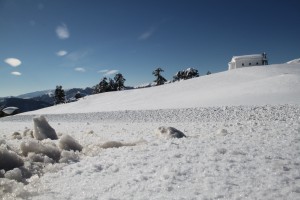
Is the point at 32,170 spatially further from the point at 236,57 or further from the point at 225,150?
the point at 236,57

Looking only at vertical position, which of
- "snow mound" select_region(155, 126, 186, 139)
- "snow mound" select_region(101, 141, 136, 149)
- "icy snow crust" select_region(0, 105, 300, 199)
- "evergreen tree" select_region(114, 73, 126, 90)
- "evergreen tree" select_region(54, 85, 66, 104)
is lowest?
"icy snow crust" select_region(0, 105, 300, 199)

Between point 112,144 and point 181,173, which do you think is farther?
point 112,144

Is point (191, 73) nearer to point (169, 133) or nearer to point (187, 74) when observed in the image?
point (187, 74)

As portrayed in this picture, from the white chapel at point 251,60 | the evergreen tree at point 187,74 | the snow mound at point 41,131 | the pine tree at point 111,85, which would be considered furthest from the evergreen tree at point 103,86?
the snow mound at point 41,131

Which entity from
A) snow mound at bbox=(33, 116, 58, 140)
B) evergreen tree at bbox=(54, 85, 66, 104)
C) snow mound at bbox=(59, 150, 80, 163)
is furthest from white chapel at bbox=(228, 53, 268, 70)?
snow mound at bbox=(59, 150, 80, 163)

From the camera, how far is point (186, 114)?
65.5ft

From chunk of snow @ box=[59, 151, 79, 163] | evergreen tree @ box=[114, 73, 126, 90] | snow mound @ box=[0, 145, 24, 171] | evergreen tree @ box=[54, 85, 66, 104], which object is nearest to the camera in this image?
snow mound @ box=[0, 145, 24, 171]

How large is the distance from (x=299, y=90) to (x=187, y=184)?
2613 cm

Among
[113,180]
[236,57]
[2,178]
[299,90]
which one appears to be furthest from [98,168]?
[236,57]

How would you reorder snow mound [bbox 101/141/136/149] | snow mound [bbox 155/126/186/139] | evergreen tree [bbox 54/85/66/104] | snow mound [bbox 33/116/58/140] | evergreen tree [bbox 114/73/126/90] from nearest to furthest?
snow mound [bbox 101/141/136/149]
snow mound [bbox 155/126/186/139]
snow mound [bbox 33/116/58/140]
evergreen tree [bbox 54/85/66/104]
evergreen tree [bbox 114/73/126/90]

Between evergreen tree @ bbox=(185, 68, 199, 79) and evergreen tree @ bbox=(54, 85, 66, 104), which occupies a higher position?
evergreen tree @ bbox=(185, 68, 199, 79)

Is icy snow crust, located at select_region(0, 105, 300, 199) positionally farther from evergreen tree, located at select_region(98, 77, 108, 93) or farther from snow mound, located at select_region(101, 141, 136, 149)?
evergreen tree, located at select_region(98, 77, 108, 93)

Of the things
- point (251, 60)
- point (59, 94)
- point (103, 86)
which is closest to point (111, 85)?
point (103, 86)

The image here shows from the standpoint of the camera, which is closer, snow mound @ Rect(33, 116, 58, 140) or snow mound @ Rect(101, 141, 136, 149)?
snow mound @ Rect(101, 141, 136, 149)
